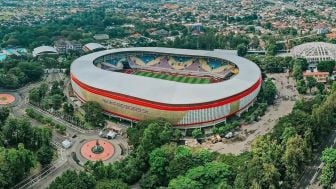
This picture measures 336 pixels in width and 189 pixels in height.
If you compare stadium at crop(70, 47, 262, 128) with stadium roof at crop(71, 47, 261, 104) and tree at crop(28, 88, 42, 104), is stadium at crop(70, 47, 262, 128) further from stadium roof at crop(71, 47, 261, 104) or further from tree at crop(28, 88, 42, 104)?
tree at crop(28, 88, 42, 104)

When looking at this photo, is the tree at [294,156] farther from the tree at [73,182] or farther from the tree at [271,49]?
the tree at [271,49]

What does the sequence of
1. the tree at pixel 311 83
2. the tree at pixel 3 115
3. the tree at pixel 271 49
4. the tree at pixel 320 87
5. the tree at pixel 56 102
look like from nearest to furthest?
the tree at pixel 3 115, the tree at pixel 56 102, the tree at pixel 320 87, the tree at pixel 311 83, the tree at pixel 271 49

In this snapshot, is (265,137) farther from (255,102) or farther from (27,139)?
(27,139)

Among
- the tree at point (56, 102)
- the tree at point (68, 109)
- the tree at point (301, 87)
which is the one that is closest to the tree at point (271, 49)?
the tree at point (301, 87)

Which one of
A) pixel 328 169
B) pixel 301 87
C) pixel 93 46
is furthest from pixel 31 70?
pixel 328 169

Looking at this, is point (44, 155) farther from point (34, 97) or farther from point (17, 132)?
point (34, 97)
